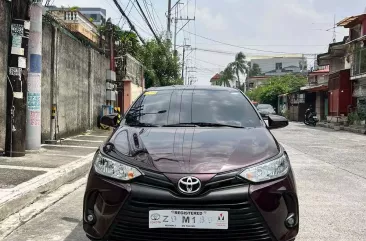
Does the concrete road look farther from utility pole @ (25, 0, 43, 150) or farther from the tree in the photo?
the tree

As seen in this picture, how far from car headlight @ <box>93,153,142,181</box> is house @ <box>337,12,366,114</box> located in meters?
22.1

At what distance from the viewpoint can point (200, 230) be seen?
2.84 metres

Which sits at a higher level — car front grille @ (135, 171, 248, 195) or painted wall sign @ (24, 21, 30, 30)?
painted wall sign @ (24, 21, 30, 30)

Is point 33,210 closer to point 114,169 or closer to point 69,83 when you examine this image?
point 114,169

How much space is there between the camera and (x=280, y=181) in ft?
10.0

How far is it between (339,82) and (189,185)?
27.0m

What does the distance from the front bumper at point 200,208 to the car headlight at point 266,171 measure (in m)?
0.06

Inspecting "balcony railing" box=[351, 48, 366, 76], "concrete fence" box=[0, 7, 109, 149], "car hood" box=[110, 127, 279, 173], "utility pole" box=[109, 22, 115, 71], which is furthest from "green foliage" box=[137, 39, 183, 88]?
"car hood" box=[110, 127, 279, 173]

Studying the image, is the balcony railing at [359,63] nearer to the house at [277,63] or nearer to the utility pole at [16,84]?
the utility pole at [16,84]

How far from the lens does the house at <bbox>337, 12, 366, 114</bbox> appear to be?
24250 millimetres

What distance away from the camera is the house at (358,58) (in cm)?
2425

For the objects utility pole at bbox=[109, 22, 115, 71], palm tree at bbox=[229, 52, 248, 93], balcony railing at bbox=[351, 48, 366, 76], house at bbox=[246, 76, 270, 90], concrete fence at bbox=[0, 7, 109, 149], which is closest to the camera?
concrete fence at bbox=[0, 7, 109, 149]

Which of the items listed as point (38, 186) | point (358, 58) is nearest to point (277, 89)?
point (358, 58)

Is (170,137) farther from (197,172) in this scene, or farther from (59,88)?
(59,88)
